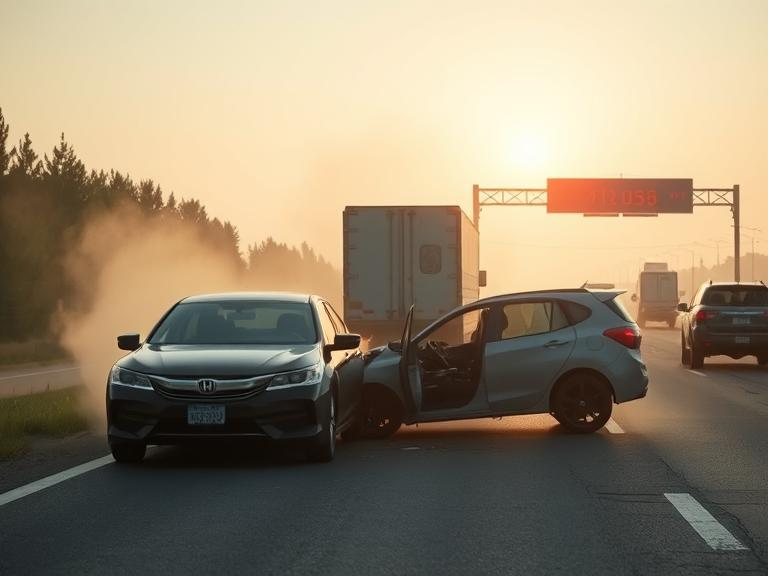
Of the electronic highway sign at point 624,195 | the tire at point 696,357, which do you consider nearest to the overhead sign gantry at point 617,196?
the electronic highway sign at point 624,195

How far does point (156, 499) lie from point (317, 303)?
4003 mm

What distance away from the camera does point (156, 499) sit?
378 inches

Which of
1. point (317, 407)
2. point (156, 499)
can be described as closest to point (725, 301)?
point (317, 407)

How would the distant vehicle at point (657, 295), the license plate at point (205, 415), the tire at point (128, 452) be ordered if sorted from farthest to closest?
the distant vehicle at point (657, 295) → the tire at point (128, 452) → the license plate at point (205, 415)

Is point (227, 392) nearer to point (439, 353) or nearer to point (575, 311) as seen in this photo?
point (439, 353)

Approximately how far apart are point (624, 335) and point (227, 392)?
500cm

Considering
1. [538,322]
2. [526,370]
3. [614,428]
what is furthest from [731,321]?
[526,370]

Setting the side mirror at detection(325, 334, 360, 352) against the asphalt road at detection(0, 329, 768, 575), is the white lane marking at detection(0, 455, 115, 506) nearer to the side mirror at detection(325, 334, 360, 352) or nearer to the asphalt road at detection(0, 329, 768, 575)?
the asphalt road at detection(0, 329, 768, 575)

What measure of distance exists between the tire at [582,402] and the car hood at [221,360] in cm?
321

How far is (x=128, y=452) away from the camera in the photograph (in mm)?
11516

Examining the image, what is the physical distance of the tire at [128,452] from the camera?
11422mm

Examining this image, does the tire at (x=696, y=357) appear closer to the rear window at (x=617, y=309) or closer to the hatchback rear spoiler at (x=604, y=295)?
the hatchback rear spoiler at (x=604, y=295)

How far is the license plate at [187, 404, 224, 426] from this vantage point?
1100 centimetres

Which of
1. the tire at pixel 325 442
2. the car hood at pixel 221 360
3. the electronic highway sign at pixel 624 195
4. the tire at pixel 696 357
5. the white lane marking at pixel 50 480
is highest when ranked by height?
the electronic highway sign at pixel 624 195
